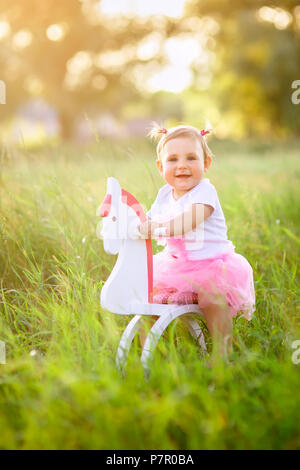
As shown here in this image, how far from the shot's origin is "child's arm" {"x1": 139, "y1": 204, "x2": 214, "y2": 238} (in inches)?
78.7

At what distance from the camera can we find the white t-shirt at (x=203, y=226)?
217 cm

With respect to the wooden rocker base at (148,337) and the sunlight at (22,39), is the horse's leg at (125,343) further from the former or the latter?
the sunlight at (22,39)

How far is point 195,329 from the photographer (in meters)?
2.26

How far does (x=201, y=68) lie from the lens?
24422mm

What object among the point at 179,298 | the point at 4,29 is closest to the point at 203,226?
the point at 179,298

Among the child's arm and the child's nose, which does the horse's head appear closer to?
the child's arm

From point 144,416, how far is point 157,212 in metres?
1.07

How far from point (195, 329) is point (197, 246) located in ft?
1.33

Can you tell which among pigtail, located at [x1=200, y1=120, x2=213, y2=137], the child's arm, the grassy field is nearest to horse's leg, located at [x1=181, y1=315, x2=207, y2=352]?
the grassy field

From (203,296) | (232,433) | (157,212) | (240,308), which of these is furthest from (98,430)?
(157,212)

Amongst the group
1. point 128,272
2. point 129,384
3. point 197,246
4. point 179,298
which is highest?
point 197,246

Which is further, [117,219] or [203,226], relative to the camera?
[203,226]

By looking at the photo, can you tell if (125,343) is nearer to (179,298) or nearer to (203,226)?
(179,298)

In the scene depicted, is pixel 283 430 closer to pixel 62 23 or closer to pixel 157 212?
pixel 157 212
